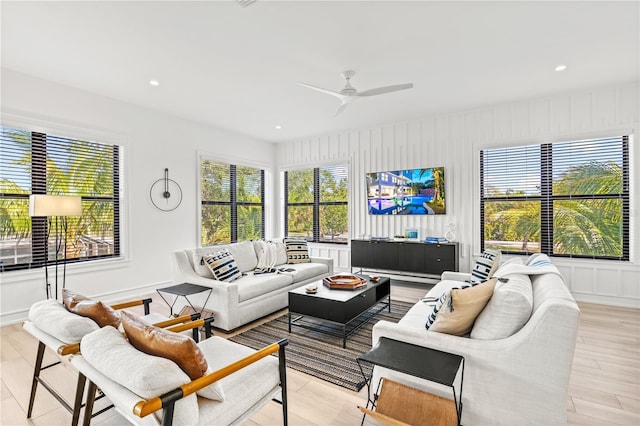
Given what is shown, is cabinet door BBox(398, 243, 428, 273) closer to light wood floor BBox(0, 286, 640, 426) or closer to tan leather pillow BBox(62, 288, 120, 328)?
light wood floor BBox(0, 286, 640, 426)

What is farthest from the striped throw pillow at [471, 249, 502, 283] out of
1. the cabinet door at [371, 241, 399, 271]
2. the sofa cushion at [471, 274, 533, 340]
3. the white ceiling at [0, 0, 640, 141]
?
the white ceiling at [0, 0, 640, 141]

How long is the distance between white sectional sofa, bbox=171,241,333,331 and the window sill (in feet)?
4.64

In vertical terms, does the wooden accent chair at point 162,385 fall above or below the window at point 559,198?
below

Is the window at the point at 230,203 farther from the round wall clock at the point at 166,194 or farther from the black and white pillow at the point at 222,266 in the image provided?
the black and white pillow at the point at 222,266

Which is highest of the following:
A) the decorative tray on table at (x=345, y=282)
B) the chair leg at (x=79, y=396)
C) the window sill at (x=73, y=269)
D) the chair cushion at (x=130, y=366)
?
the chair cushion at (x=130, y=366)

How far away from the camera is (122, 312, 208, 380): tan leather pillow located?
128 centimetres

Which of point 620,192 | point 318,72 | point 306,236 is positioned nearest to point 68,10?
point 318,72

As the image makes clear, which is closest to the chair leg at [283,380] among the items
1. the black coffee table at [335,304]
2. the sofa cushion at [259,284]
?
the black coffee table at [335,304]

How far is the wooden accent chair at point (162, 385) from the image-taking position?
3.78 ft

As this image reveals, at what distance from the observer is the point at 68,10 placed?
8.43 feet

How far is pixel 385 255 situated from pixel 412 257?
0.48 metres

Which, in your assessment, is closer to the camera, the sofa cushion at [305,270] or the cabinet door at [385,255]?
the sofa cushion at [305,270]

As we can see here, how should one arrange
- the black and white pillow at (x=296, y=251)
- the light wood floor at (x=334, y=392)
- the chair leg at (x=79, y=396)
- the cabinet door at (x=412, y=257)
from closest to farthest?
the chair leg at (x=79, y=396) → the light wood floor at (x=334, y=392) → the black and white pillow at (x=296, y=251) → the cabinet door at (x=412, y=257)

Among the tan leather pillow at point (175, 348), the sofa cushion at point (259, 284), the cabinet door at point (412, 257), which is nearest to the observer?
the tan leather pillow at point (175, 348)
